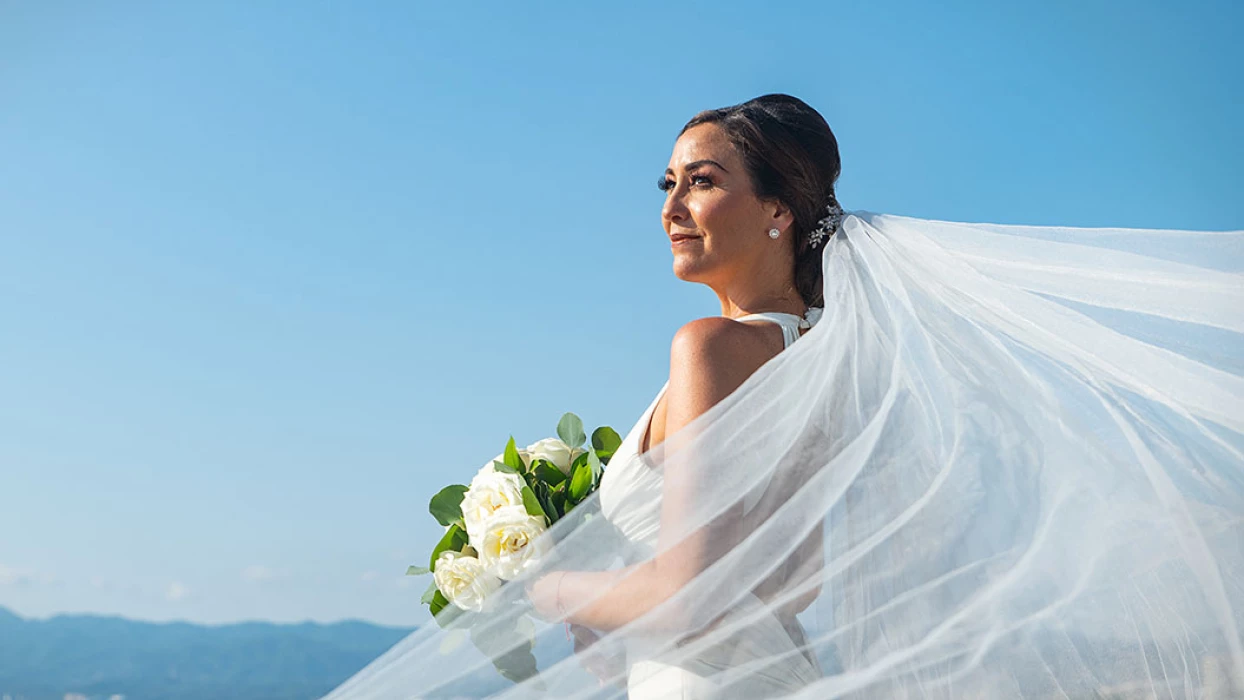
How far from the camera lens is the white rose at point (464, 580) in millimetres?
2312

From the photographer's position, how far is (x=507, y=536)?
247 centimetres

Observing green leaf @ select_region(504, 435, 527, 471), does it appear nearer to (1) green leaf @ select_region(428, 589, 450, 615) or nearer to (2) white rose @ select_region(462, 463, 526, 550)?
(2) white rose @ select_region(462, 463, 526, 550)

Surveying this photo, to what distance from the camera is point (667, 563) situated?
202 cm

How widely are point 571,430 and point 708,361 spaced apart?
0.83 m

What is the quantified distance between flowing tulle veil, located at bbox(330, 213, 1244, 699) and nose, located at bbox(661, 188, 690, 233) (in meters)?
0.60

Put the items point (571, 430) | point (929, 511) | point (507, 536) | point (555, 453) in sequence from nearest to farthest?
point (929, 511) < point (507, 536) < point (555, 453) < point (571, 430)

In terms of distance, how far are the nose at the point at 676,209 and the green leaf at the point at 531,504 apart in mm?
849

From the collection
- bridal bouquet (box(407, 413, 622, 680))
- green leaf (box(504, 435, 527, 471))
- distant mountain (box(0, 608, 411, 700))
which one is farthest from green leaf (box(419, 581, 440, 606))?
distant mountain (box(0, 608, 411, 700))

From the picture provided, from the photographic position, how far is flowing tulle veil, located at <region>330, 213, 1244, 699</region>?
6.11 ft

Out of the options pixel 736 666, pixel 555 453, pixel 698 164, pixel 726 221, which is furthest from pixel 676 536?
pixel 698 164

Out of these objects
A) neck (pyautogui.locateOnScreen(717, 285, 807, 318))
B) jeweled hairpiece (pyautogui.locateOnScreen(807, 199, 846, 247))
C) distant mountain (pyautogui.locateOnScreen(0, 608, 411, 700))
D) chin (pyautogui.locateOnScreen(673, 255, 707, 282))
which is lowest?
neck (pyautogui.locateOnScreen(717, 285, 807, 318))

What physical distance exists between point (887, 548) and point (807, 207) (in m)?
1.11

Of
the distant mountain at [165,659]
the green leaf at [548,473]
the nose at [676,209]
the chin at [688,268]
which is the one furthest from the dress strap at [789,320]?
the distant mountain at [165,659]

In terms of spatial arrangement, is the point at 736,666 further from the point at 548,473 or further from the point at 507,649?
the point at 548,473
